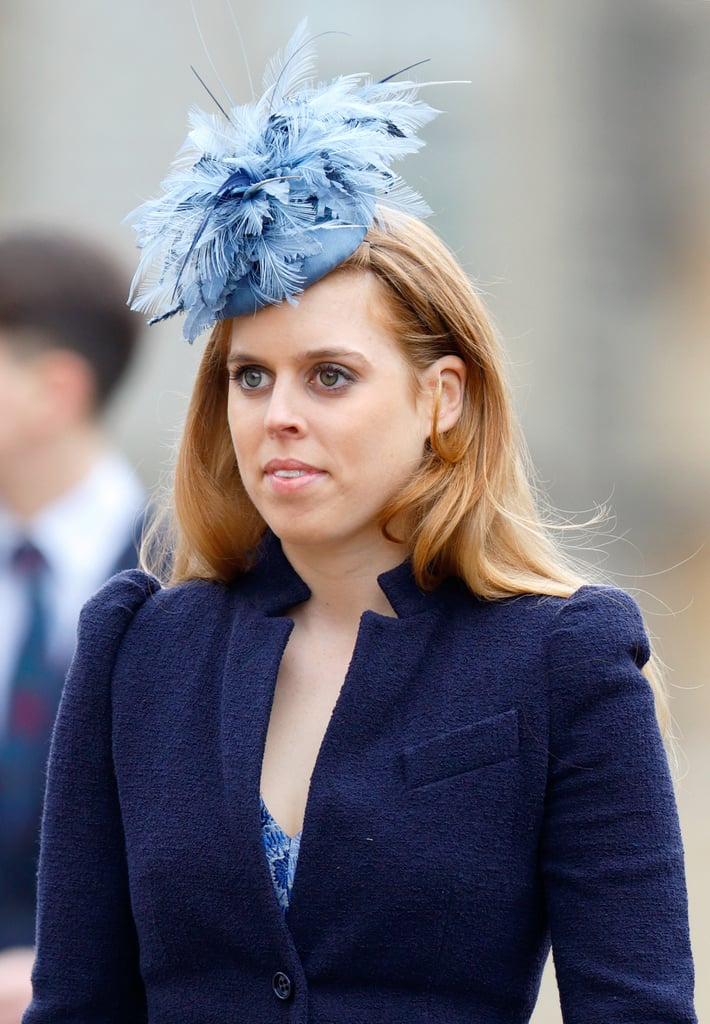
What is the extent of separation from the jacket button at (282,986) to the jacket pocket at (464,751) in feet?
0.88

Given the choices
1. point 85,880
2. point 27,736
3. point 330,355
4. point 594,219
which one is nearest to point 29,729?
point 27,736

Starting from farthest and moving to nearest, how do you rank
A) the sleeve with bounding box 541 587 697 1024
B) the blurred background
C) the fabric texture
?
the blurred background
the fabric texture
the sleeve with bounding box 541 587 697 1024

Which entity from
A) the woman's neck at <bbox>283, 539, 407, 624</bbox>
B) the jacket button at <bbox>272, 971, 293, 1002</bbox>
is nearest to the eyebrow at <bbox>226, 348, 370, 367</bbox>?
the woman's neck at <bbox>283, 539, 407, 624</bbox>

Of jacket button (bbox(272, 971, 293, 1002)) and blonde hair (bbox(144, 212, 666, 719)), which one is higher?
blonde hair (bbox(144, 212, 666, 719))

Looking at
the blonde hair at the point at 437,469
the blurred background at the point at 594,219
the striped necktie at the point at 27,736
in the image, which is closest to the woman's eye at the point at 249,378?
the blonde hair at the point at 437,469

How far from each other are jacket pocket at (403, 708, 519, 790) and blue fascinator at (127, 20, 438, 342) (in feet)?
1.86

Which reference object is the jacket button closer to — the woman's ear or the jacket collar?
the jacket collar

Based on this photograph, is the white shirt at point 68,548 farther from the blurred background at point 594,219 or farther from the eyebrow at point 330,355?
the blurred background at point 594,219

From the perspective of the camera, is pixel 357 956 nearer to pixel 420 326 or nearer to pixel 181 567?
pixel 181 567

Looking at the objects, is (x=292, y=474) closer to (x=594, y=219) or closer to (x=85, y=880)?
(x=85, y=880)

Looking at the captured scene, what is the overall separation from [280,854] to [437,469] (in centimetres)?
52

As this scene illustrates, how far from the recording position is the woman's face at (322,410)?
1854mm

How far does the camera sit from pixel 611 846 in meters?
1.79

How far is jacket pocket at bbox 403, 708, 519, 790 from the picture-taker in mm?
1846
